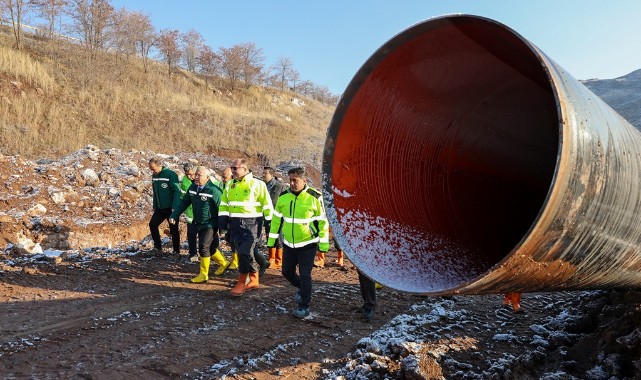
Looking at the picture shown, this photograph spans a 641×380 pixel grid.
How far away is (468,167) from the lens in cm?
322

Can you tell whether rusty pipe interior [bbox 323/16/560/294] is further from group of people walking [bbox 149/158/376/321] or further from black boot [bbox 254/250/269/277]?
black boot [bbox 254/250/269/277]

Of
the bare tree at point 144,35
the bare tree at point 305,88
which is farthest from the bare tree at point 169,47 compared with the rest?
the bare tree at point 305,88

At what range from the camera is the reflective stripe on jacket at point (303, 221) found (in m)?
4.91

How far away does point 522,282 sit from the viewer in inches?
76.9

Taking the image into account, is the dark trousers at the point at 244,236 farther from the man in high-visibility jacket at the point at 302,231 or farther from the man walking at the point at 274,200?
the man walking at the point at 274,200

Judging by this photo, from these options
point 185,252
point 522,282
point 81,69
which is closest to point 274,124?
point 81,69

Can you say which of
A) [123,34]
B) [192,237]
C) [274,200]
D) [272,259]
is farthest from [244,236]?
[123,34]

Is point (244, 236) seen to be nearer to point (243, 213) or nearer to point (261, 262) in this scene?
point (243, 213)

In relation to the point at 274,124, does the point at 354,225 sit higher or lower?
lower

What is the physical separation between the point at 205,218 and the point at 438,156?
415 cm

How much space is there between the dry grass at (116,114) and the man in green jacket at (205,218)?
8.74 meters

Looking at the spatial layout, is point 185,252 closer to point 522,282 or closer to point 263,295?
point 263,295

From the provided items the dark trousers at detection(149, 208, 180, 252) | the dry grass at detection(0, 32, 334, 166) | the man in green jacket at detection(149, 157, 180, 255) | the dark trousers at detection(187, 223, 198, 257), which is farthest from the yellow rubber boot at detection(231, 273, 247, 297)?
the dry grass at detection(0, 32, 334, 166)

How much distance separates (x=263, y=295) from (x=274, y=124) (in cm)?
1895
